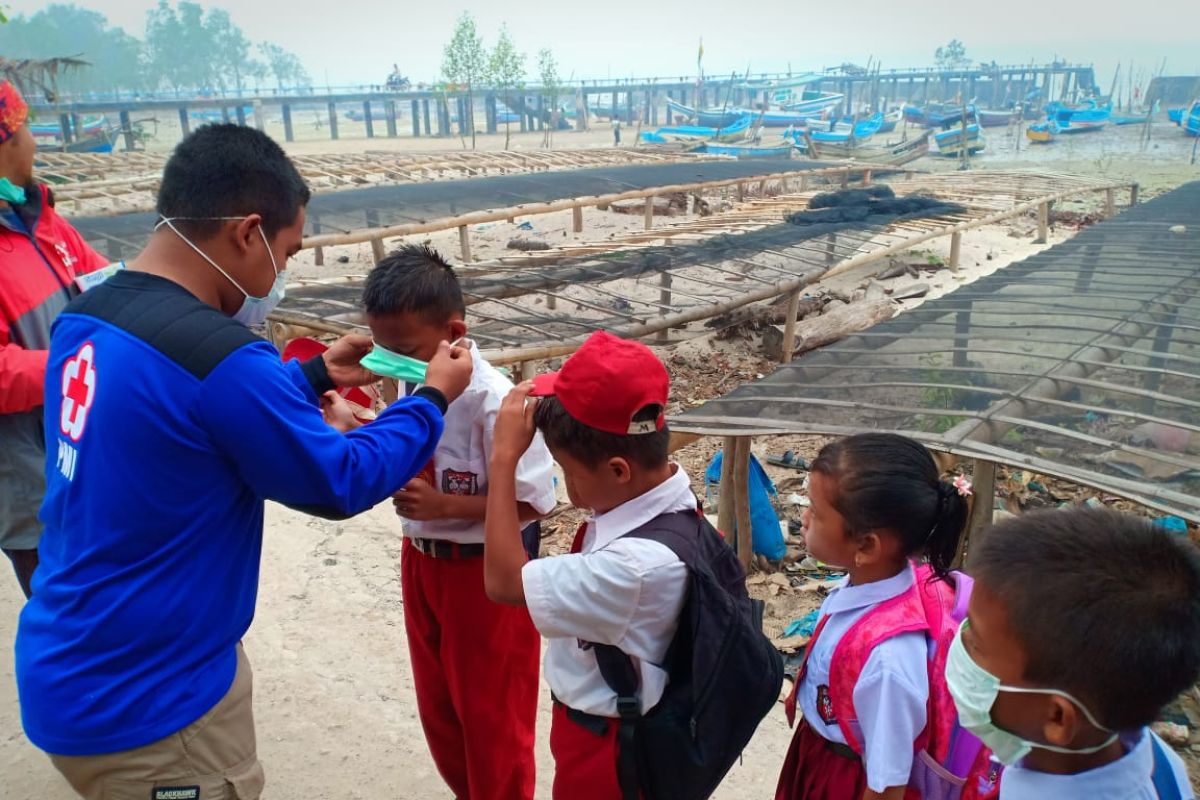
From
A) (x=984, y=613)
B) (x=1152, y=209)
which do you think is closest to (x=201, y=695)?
(x=984, y=613)

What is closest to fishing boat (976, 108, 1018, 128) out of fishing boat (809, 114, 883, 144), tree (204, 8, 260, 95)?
fishing boat (809, 114, 883, 144)

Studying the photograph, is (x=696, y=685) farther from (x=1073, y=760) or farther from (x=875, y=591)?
(x=1073, y=760)

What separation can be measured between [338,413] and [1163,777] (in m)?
1.89

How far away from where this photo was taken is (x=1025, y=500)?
4816 mm

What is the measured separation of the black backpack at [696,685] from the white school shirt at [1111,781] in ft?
1.59

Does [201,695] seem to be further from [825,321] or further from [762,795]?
[825,321]

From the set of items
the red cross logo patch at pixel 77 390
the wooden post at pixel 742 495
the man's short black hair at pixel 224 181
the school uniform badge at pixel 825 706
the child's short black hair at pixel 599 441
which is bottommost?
the wooden post at pixel 742 495

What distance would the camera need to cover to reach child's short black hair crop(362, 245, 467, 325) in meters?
2.06

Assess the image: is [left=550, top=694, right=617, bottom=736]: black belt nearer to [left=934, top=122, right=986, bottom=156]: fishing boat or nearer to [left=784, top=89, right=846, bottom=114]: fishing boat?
[left=934, top=122, right=986, bottom=156]: fishing boat

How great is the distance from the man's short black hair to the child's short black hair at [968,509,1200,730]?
1434 mm

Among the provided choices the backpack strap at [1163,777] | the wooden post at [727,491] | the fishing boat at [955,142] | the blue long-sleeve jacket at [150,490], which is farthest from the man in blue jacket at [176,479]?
the fishing boat at [955,142]

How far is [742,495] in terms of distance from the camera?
405 centimetres

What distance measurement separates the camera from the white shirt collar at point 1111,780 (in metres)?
1.18

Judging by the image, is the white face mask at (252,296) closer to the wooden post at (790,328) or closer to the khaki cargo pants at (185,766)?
the khaki cargo pants at (185,766)
